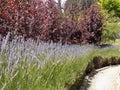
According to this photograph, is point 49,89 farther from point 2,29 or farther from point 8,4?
point 8,4

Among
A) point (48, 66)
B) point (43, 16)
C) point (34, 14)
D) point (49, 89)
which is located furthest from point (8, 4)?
point (49, 89)

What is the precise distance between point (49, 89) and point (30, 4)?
27.3 feet

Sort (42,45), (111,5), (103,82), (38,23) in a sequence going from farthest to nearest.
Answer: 1. (111,5)
2. (103,82)
3. (38,23)
4. (42,45)


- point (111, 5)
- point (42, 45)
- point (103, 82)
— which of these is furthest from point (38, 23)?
point (111, 5)

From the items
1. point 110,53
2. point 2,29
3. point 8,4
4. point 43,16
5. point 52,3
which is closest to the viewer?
point 2,29

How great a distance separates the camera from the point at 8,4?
1152cm

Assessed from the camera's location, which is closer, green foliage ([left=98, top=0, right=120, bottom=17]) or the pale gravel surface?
the pale gravel surface

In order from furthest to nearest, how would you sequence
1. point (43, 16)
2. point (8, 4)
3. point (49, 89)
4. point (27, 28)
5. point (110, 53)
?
point (110, 53)
point (43, 16)
point (27, 28)
point (8, 4)
point (49, 89)

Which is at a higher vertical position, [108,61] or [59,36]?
[59,36]

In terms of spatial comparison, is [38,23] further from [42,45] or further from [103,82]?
[42,45]

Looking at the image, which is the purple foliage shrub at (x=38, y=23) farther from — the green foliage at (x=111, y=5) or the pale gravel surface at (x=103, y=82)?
the green foliage at (x=111, y=5)

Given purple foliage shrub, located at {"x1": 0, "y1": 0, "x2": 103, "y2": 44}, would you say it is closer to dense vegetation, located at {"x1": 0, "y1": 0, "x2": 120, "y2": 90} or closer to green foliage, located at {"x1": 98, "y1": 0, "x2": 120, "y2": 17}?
dense vegetation, located at {"x1": 0, "y1": 0, "x2": 120, "y2": 90}

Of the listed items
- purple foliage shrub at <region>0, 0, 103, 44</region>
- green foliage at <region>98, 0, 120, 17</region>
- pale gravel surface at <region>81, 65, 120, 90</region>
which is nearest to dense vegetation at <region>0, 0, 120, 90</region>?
purple foliage shrub at <region>0, 0, 103, 44</region>

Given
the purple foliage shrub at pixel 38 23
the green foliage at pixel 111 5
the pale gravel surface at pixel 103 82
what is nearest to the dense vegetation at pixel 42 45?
the purple foliage shrub at pixel 38 23
